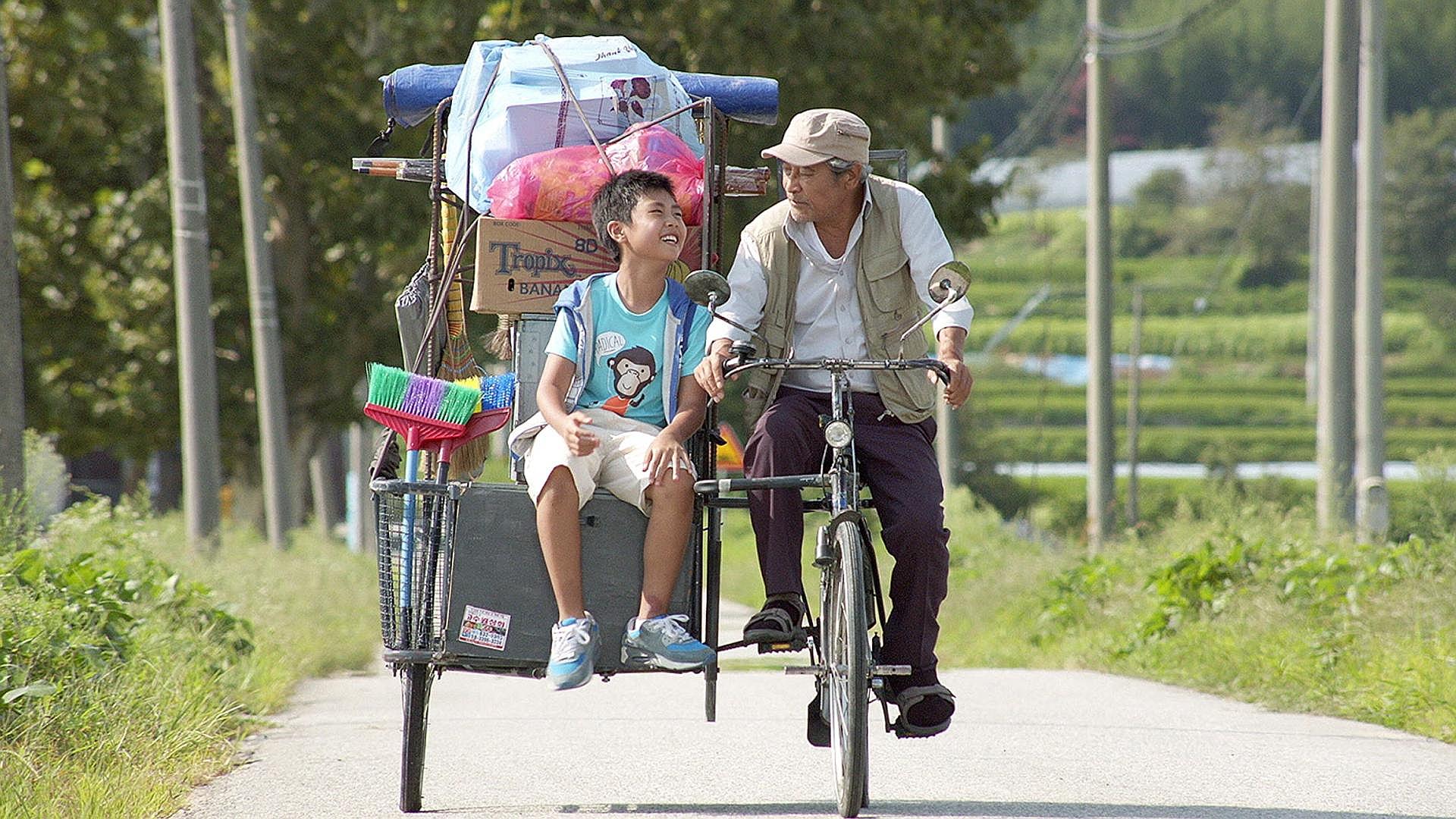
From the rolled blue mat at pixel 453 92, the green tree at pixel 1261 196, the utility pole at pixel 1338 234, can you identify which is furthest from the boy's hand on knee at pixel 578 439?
the green tree at pixel 1261 196

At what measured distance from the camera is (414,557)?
20.3 ft

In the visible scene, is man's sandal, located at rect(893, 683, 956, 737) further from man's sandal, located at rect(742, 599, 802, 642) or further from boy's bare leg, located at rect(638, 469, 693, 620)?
boy's bare leg, located at rect(638, 469, 693, 620)

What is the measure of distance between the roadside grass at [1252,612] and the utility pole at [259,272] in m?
7.22

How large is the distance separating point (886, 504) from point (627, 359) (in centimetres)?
90

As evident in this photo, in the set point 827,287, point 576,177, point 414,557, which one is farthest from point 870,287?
point 414,557

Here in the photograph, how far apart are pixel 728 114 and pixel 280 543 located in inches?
561

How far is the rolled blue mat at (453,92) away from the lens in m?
7.13

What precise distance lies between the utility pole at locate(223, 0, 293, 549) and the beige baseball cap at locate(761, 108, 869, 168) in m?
13.9

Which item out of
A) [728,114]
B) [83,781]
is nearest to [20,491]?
[83,781]

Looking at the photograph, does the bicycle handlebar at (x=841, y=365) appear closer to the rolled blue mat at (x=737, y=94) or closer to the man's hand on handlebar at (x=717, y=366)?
the man's hand on handlebar at (x=717, y=366)

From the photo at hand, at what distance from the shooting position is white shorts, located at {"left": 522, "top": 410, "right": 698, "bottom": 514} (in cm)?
598

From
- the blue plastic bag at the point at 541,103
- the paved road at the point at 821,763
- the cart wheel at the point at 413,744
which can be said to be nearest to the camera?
the cart wheel at the point at 413,744

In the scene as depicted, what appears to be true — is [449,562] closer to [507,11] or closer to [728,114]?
[728,114]

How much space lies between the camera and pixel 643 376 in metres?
6.16
